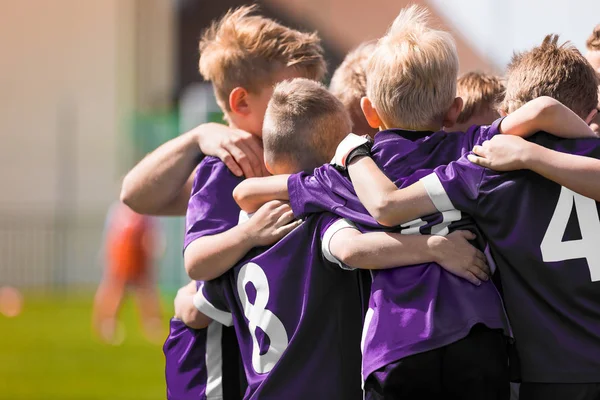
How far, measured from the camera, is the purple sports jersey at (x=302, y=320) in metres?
2.74

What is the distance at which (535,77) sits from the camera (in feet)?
8.61

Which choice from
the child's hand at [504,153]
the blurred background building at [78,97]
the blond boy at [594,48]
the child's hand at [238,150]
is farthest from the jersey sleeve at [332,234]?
the blurred background building at [78,97]

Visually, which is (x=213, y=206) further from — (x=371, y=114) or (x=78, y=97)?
(x=78, y=97)

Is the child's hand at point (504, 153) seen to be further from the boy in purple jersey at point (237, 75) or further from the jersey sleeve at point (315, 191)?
the boy in purple jersey at point (237, 75)

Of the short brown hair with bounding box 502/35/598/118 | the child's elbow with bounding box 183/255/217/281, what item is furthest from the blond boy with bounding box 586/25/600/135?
the child's elbow with bounding box 183/255/217/281

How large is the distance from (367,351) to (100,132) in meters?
22.7

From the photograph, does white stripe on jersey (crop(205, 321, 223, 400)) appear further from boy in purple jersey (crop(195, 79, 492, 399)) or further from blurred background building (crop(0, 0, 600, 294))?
blurred background building (crop(0, 0, 600, 294))

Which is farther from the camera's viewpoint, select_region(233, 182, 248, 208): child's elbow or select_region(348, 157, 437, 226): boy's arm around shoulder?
select_region(233, 182, 248, 208): child's elbow

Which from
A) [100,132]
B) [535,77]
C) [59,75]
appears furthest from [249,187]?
[59,75]

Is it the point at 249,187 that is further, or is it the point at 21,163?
the point at 21,163

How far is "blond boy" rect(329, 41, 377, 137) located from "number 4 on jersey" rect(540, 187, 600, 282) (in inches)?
40.4

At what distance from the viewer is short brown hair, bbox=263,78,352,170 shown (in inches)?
110

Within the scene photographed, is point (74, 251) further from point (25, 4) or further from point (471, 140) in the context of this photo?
point (471, 140)

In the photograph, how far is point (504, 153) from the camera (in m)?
2.47
